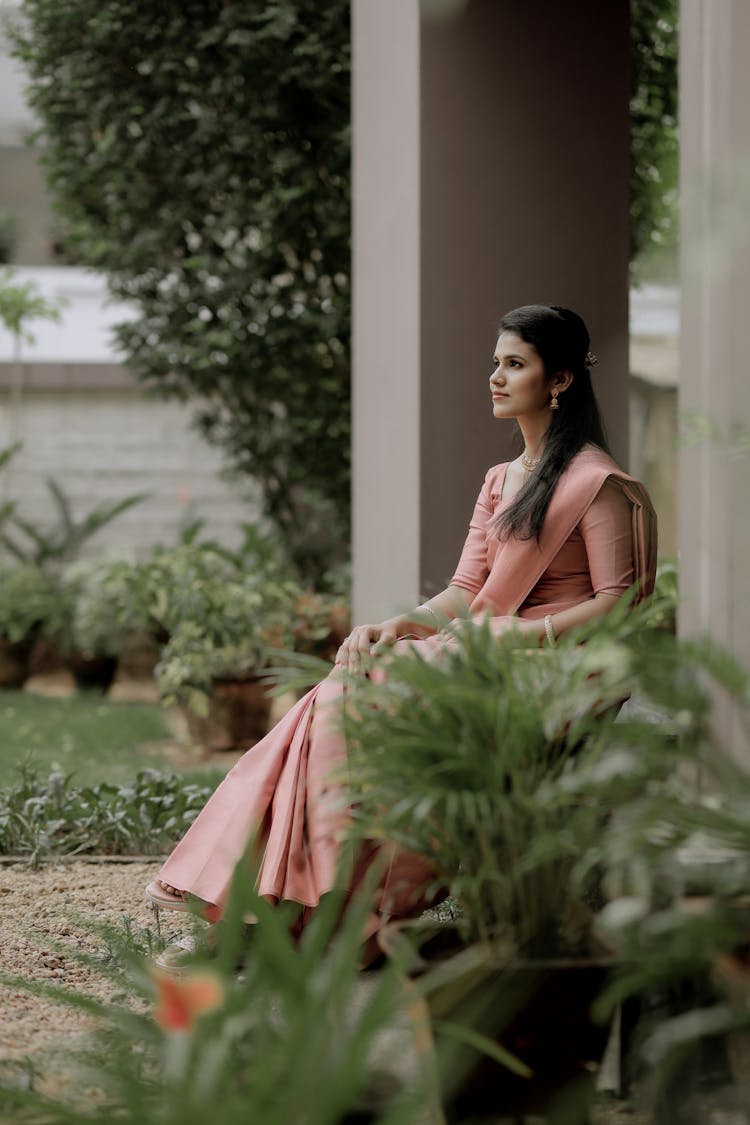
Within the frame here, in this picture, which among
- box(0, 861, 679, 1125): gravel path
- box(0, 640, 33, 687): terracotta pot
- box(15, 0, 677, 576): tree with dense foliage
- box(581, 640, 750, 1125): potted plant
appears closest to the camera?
box(581, 640, 750, 1125): potted plant

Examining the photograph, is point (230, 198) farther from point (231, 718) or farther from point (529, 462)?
point (529, 462)

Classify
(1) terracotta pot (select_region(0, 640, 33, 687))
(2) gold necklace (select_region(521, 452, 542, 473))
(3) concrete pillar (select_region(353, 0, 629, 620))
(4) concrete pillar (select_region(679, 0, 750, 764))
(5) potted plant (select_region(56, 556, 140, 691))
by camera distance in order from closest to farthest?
(4) concrete pillar (select_region(679, 0, 750, 764)), (2) gold necklace (select_region(521, 452, 542, 473)), (3) concrete pillar (select_region(353, 0, 629, 620)), (5) potted plant (select_region(56, 556, 140, 691)), (1) terracotta pot (select_region(0, 640, 33, 687))

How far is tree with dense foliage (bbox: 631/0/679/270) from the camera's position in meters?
6.22

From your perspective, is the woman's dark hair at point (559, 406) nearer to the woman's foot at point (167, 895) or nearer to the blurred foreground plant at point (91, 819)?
the woman's foot at point (167, 895)

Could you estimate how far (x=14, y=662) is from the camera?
8.39m

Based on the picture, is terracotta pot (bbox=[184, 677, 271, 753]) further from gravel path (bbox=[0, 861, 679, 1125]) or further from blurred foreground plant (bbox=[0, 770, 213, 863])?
gravel path (bbox=[0, 861, 679, 1125])

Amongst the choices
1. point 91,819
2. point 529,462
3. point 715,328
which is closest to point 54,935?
point 91,819

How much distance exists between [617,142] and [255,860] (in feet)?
8.70

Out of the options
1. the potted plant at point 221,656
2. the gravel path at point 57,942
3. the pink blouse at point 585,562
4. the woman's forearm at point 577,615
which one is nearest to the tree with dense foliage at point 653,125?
the potted plant at point 221,656

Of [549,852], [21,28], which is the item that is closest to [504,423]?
[549,852]

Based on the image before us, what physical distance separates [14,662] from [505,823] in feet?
22.8

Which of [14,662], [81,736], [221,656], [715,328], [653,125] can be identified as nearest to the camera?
[715,328]

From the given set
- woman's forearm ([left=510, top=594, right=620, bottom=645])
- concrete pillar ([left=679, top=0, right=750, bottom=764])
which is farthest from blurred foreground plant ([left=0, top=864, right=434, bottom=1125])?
woman's forearm ([left=510, top=594, right=620, bottom=645])

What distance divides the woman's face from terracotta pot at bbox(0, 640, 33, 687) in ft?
19.2
